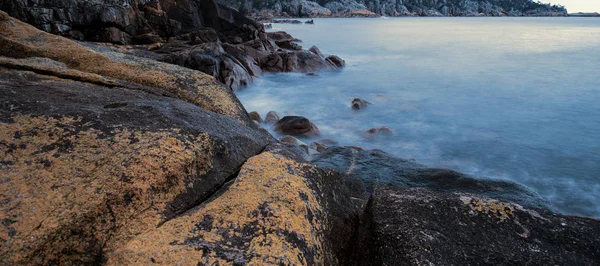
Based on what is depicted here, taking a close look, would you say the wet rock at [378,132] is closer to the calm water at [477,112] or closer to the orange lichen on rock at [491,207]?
the calm water at [477,112]

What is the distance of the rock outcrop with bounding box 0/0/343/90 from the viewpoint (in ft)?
44.7

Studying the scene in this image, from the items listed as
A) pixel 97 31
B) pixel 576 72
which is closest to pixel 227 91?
pixel 97 31

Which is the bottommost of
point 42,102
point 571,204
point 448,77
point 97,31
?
point 571,204

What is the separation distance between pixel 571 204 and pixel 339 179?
617cm

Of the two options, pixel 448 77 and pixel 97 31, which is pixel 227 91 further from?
pixel 448 77

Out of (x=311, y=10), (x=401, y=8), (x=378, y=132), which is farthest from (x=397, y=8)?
(x=378, y=132)

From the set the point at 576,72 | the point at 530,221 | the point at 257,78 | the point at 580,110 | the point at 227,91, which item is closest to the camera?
the point at 530,221

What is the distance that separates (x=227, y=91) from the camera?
5258mm

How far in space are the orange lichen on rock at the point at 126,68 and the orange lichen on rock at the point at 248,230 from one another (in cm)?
242

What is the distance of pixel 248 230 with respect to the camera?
2150 mm

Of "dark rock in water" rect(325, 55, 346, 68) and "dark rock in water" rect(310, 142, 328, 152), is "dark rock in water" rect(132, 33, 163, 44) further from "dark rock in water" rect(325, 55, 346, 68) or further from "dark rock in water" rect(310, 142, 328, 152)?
"dark rock in water" rect(310, 142, 328, 152)

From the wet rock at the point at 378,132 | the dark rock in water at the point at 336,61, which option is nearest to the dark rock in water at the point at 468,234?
the wet rock at the point at 378,132

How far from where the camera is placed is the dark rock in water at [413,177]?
5.39m

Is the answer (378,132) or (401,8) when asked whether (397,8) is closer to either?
(401,8)
